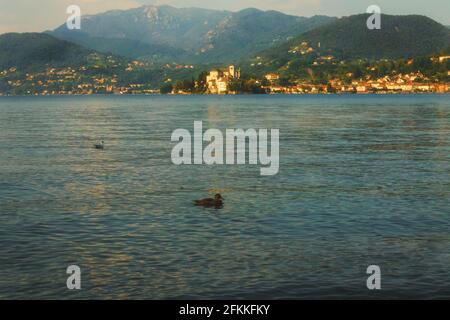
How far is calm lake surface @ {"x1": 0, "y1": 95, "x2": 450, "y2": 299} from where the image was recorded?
23781 mm

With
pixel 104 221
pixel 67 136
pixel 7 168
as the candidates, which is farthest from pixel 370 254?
pixel 67 136

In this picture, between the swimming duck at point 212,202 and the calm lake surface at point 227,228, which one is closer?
the calm lake surface at point 227,228

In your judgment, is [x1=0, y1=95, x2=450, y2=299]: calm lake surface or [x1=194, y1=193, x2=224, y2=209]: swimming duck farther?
[x1=194, y1=193, x2=224, y2=209]: swimming duck

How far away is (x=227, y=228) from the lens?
1266 inches

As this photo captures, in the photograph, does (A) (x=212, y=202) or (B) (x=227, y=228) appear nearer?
(B) (x=227, y=228)

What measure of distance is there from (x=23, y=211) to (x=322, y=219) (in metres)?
17.2

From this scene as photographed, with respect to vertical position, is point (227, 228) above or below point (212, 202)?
below

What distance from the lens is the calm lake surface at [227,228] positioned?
936 inches

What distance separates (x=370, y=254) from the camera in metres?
27.4

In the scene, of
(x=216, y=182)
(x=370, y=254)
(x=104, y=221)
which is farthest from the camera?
(x=216, y=182)
